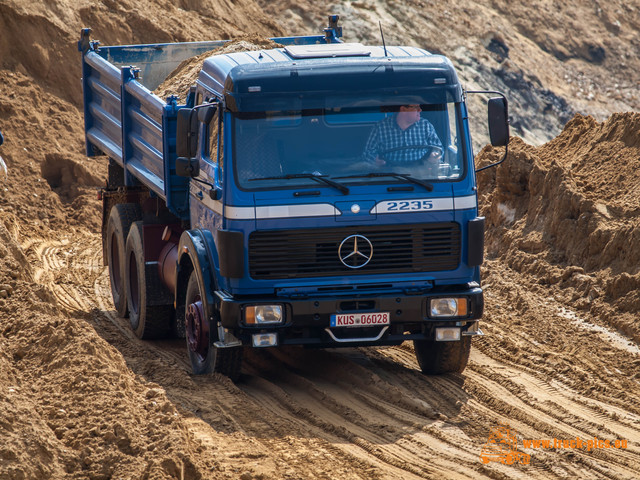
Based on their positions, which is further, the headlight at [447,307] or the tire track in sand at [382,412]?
the headlight at [447,307]

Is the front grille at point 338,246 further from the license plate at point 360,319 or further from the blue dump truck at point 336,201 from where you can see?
the license plate at point 360,319

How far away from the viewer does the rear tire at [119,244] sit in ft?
38.6

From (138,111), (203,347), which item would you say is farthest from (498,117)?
(138,111)

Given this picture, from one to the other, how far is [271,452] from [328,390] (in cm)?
169

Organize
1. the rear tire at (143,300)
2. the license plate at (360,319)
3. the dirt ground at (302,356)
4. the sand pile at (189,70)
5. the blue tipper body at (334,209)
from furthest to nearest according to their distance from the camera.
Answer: the sand pile at (189,70), the rear tire at (143,300), the license plate at (360,319), the blue tipper body at (334,209), the dirt ground at (302,356)

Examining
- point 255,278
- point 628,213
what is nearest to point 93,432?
point 255,278

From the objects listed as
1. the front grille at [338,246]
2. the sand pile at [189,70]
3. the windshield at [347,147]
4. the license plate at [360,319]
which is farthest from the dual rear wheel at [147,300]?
the sand pile at [189,70]

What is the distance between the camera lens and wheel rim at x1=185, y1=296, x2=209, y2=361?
30.5ft

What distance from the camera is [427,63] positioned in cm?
868

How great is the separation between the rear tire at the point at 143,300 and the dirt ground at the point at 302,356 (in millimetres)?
181

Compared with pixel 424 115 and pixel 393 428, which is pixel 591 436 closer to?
pixel 393 428

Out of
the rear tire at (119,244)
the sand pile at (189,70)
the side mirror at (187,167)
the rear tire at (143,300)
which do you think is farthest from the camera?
the sand pile at (189,70)

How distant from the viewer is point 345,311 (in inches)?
338

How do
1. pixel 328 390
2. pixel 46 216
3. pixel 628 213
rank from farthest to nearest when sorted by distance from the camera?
pixel 46 216, pixel 628 213, pixel 328 390
